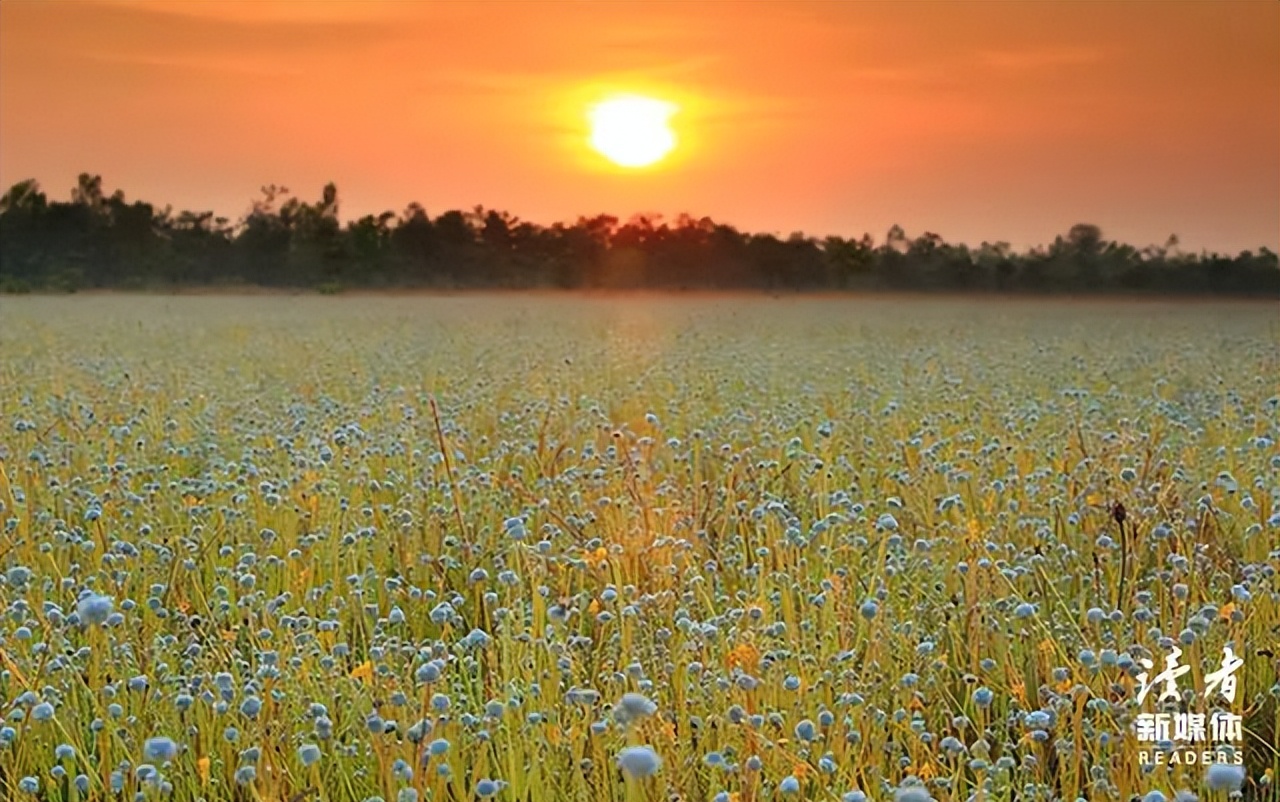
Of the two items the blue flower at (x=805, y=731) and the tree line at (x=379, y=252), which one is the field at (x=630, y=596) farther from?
the tree line at (x=379, y=252)

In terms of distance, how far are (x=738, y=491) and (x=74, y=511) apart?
2469 millimetres

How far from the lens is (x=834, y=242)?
140 feet

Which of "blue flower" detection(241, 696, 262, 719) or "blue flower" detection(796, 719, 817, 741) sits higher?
"blue flower" detection(241, 696, 262, 719)

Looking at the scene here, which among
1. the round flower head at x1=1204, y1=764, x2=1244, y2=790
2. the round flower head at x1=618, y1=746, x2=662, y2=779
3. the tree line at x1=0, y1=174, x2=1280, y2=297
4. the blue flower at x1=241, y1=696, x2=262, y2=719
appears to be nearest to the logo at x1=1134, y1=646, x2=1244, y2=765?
the round flower head at x1=1204, y1=764, x2=1244, y2=790

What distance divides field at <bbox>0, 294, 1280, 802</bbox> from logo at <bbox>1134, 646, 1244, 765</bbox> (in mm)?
31

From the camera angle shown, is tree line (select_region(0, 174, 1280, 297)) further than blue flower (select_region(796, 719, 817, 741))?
Yes

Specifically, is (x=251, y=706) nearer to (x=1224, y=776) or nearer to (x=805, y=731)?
(x=805, y=731)

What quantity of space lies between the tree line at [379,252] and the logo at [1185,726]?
37365mm

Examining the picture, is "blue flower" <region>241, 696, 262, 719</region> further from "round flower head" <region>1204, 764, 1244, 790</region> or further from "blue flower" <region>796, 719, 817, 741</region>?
"round flower head" <region>1204, 764, 1244, 790</region>

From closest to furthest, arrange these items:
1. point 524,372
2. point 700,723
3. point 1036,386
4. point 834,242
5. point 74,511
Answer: point 700,723
point 74,511
point 1036,386
point 524,372
point 834,242

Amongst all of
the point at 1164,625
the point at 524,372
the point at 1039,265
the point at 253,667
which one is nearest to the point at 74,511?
the point at 253,667

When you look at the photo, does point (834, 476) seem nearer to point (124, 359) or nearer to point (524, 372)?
point (524, 372)

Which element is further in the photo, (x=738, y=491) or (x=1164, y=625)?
(x=738, y=491)

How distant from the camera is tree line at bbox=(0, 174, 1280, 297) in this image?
4216 centimetres
